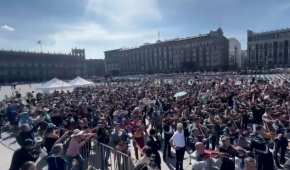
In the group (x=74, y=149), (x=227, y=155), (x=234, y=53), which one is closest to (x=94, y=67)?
(x=234, y=53)

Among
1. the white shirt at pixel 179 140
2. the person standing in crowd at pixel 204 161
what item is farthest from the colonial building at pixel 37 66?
the person standing in crowd at pixel 204 161

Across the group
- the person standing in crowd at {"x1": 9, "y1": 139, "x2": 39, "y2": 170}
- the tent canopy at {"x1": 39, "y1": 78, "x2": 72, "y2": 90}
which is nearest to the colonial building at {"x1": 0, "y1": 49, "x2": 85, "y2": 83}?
the tent canopy at {"x1": 39, "y1": 78, "x2": 72, "y2": 90}

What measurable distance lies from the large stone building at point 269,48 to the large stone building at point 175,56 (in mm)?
12634

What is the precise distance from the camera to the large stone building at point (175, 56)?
99.9 m

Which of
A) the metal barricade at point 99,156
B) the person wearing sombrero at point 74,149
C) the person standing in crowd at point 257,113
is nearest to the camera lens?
the person wearing sombrero at point 74,149

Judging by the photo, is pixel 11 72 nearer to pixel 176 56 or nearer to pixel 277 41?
pixel 176 56

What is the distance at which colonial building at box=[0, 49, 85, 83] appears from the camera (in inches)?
4011

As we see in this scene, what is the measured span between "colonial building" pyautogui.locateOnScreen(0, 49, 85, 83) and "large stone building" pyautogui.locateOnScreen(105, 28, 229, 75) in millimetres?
19669

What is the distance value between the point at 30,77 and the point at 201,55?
70.0 metres

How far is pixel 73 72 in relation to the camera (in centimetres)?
12394

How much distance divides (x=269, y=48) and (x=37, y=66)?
95.7 m

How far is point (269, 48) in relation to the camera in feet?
338

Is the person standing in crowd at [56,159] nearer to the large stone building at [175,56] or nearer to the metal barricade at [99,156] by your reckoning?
the metal barricade at [99,156]

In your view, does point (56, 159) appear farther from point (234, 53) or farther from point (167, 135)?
point (234, 53)
